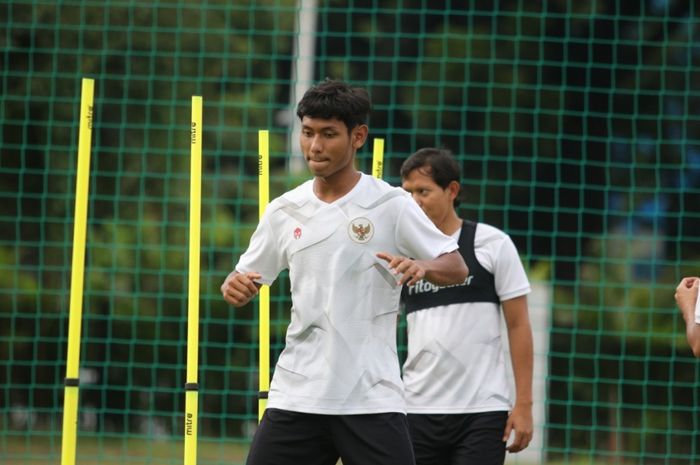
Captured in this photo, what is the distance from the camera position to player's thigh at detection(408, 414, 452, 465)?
5312 millimetres

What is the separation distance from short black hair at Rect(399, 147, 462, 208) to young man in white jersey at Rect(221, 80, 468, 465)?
4.00 feet

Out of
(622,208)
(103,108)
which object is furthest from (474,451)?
(622,208)

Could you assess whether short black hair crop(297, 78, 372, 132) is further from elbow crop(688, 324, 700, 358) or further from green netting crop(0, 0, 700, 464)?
green netting crop(0, 0, 700, 464)

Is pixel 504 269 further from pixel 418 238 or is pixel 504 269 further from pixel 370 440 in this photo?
pixel 370 440

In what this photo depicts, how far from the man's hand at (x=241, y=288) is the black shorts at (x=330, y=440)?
392 millimetres

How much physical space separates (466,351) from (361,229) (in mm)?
1304

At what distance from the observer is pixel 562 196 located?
16.6 meters

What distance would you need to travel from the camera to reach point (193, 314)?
5.01 m

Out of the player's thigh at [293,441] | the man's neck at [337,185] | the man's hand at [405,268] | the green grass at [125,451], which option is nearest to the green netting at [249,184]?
the green grass at [125,451]

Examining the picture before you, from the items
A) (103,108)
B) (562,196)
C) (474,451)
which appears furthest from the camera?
(562,196)

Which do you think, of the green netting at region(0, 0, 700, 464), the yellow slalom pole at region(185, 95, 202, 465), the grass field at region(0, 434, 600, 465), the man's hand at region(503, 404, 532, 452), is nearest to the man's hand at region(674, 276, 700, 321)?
the man's hand at region(503, 404, 532, 452)

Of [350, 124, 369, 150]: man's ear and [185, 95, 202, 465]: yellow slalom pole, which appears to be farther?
[185, 95, 202, 465]: yellow slalom pole

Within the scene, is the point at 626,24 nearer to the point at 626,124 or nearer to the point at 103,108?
the point at 626,124

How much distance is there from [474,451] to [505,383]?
13.6 inches
